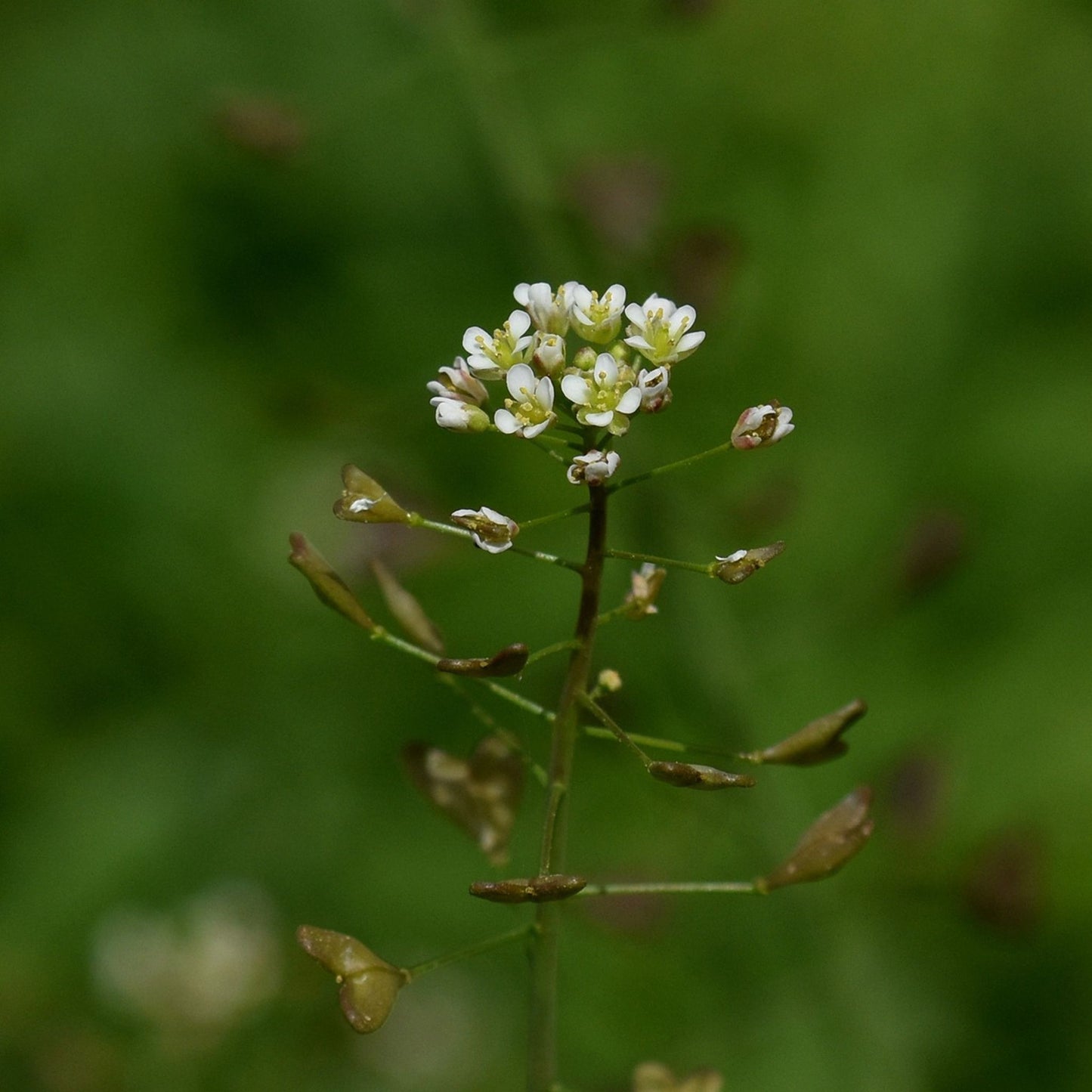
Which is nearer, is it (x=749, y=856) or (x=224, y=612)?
(x=749, y=856)

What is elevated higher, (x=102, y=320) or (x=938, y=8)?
(x=938, y=8)

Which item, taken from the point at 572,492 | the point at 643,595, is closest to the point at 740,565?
the point at 643,595

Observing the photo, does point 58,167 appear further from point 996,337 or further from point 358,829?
point 996,337

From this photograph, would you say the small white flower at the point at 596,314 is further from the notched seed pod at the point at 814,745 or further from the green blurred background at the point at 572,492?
the green blurred background at the point at 572,492

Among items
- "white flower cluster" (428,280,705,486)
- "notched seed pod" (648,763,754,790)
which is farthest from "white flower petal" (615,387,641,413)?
"notched seed pod" (648,763,754,790)

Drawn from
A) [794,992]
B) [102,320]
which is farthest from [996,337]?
[102,320]

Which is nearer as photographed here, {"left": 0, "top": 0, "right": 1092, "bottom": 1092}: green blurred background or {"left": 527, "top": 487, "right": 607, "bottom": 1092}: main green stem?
{"left": 527, "top": 487, "right": 607, "bottom": 1092}: main green stem

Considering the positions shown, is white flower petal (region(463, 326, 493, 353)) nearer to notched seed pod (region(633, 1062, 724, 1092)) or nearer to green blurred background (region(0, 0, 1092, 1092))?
notched seed pod (region(633, 1062, 724, 1092))
